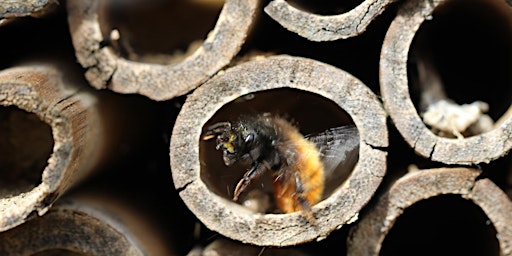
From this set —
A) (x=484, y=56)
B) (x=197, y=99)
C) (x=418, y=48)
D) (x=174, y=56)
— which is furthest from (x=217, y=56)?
(x=484, y=56)

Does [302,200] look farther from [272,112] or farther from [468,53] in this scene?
[468,53]

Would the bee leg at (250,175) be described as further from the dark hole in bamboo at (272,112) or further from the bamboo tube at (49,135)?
the bamboo tube at (49,135)

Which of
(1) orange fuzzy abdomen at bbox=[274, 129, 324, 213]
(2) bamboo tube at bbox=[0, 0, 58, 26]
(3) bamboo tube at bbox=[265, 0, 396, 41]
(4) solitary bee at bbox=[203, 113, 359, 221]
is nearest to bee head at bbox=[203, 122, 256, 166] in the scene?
(4) solitary bee at bbox=[203, 113, 359, 221]

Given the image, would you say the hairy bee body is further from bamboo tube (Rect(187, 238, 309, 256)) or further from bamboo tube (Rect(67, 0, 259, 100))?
bamboo tube (Rect(67, 0, 259, 100))

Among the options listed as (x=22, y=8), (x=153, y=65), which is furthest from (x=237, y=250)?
(x=22, y=8)

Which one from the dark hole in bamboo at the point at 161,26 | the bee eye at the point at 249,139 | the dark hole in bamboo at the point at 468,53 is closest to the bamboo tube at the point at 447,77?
the dark hole in bamboo at the point at 468,53
